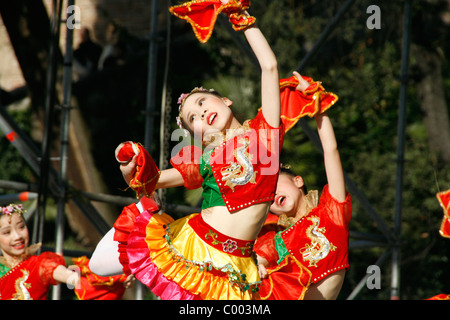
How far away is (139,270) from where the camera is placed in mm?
2387

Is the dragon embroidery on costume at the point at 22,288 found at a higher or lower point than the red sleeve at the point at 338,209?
lower

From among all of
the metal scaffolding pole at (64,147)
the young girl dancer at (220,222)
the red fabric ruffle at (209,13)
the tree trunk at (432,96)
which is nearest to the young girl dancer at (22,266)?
the metal scaffolding pole at (64,147)

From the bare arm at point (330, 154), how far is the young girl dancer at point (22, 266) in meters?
1.31

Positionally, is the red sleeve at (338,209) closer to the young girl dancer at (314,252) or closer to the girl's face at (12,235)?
the young girl dancer at (314,252)

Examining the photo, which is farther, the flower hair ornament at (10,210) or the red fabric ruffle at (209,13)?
the flower hair ornament at (10,210)

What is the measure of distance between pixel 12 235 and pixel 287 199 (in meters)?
1.44

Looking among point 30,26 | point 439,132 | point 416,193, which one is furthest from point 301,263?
point 439,132

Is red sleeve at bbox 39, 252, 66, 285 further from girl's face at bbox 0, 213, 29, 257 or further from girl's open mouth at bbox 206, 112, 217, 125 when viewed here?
girl's open mouth at bbox 206, 112, 217, 125

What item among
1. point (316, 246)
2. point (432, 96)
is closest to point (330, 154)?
point (316, 246)

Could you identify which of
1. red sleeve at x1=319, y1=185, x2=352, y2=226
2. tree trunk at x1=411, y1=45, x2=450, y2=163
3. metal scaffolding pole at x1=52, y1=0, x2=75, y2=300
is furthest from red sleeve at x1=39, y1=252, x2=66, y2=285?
tree trunk at x1=411, y1=45, x2=450, y2=163

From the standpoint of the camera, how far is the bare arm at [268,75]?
7.91 ft

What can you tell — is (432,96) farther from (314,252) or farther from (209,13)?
(209,13)

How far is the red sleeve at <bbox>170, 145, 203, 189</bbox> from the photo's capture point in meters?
2.65
